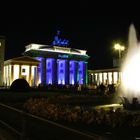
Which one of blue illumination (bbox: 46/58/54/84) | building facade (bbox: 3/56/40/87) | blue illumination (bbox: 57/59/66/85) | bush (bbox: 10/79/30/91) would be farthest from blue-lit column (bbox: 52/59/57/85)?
bush (bbox: 10/79/30/91)

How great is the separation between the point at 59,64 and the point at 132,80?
84.0m

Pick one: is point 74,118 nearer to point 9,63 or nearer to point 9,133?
point 9,133

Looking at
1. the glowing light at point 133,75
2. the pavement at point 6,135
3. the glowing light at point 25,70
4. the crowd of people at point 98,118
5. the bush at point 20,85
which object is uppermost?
the glowing light at point 25,70

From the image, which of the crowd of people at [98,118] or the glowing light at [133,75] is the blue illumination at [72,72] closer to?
the glowing light at [133,75]

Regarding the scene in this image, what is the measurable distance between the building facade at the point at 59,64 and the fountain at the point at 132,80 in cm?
7302

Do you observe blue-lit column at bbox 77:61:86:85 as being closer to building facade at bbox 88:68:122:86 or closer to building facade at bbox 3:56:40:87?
building facade at bbox 88:68:122:86

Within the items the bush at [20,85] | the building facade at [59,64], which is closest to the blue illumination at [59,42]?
the building facade at [59,64]

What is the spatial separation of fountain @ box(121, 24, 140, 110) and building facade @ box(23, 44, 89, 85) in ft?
240

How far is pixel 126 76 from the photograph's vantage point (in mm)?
23281

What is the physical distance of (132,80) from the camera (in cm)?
2178

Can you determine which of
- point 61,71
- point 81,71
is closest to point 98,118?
point 61,71

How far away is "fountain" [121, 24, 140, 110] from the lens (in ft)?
58.6

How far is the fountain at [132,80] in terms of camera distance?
1786cm

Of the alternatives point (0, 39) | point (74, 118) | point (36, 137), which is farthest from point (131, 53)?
point (0, 39)
